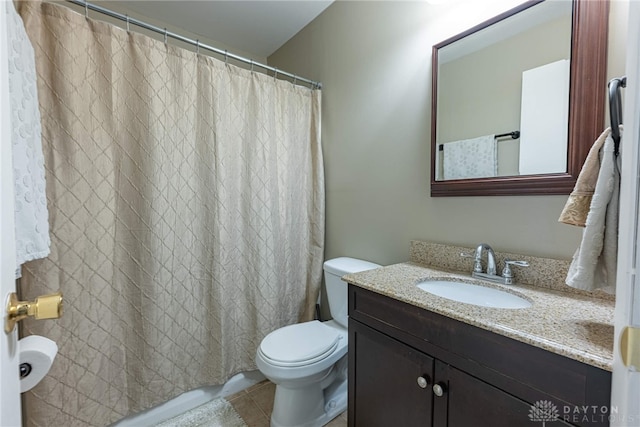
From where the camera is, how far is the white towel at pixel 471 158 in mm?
1151

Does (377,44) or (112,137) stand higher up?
(377,44)

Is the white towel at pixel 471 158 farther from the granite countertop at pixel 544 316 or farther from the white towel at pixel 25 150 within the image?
the white towel at pixel 25 150

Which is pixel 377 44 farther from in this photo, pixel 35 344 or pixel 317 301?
pixel 35 344

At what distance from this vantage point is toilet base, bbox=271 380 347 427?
Result: 4.44ft

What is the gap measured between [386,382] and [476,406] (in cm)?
32

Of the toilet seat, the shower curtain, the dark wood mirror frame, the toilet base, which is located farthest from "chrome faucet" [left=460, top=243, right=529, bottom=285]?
the shower curtain

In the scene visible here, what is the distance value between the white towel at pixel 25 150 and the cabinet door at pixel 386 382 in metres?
1.17

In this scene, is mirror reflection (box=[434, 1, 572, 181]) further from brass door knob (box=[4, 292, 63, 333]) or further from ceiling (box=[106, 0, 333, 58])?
brass door knob (box=[4, 292, 63, 333])

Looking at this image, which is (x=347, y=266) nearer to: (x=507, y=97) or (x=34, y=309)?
(x=507, y=97)

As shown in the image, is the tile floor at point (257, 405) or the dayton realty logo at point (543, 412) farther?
the tile floor at point (257, 405)

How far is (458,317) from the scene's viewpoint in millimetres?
769

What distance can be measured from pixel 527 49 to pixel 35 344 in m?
1.83

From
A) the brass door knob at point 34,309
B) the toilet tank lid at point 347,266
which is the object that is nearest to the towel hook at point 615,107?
the toilet tank lid at point 347,266

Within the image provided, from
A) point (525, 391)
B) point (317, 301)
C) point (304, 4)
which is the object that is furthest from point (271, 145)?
point (525, 391)
